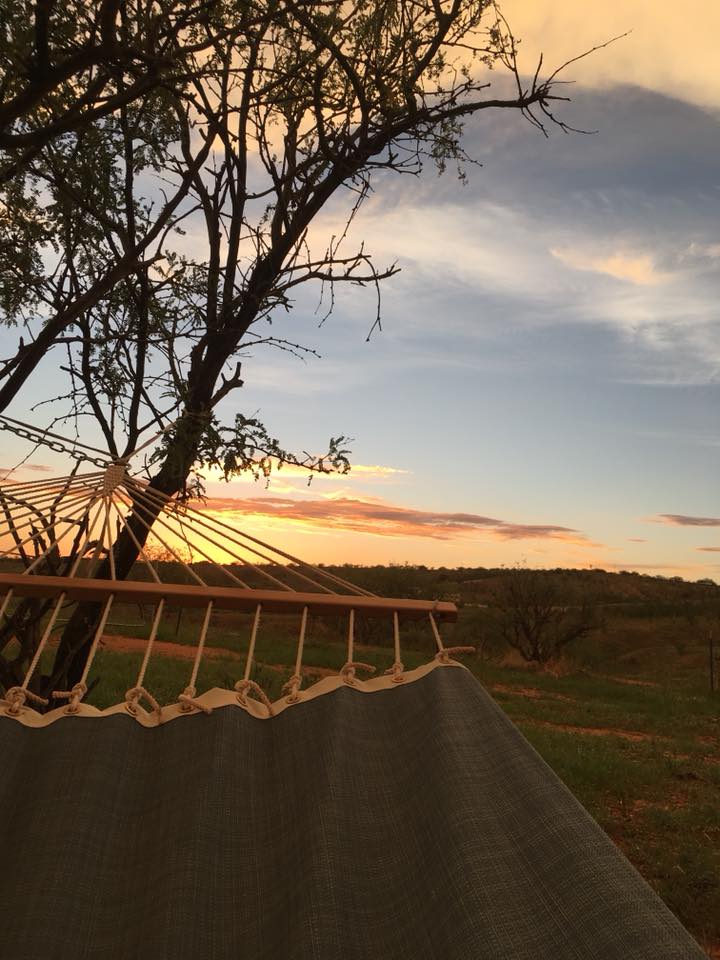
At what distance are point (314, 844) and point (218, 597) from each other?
64cm

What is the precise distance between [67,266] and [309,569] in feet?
7.24

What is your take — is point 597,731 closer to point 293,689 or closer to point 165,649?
point 165,649

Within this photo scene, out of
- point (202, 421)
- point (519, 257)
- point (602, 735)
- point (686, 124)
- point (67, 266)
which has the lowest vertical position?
point (602, 735)

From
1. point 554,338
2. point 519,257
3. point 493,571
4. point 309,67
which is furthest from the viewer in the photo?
point 493,571

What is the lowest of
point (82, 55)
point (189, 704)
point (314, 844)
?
point (314, 844)

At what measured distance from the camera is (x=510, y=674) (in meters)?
10.7

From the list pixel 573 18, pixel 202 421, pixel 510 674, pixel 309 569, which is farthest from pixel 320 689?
pixel 510 674

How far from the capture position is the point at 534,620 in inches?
495

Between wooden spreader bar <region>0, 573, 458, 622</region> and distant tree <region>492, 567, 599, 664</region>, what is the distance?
11.1m

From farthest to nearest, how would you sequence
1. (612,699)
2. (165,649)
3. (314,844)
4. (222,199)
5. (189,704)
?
(165,649) → (612,699) → (222,199) → (189,704) → (314,844)

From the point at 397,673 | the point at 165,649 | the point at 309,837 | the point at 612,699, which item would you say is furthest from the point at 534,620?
the point at 309,837

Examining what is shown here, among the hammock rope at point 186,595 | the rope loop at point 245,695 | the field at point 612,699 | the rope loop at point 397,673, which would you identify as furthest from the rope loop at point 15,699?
the field at point 612,699

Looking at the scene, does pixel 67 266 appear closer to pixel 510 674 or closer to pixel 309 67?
pixel 309 67

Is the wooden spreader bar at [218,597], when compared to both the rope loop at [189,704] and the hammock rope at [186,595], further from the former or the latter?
the rope loop at [189,704]
